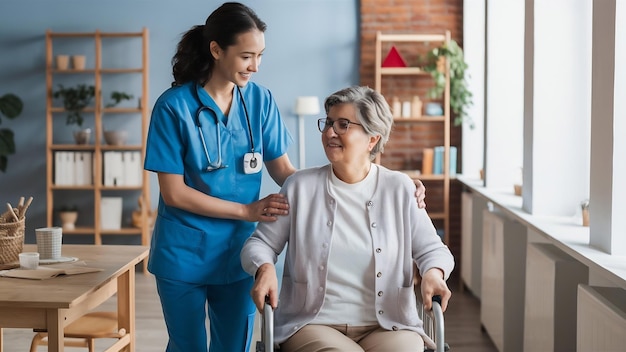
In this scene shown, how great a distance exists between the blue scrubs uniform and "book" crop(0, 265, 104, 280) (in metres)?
0.39

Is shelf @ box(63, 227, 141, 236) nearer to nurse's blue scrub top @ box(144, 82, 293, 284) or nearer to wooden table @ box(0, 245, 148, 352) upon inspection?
wooden table @ box(0, 245, 148, 352)

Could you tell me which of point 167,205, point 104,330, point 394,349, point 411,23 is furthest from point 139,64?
point 394,349

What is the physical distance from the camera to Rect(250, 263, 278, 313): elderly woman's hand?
8.25 ft

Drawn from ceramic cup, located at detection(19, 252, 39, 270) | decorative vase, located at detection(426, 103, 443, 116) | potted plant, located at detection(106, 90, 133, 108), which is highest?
potted plant, located at detection(106, 90, 133, 108)

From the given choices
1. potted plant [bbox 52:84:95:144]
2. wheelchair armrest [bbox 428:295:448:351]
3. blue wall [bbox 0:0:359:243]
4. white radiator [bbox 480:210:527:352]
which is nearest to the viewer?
wheelchair armrest [bbox 428:295:448:351]

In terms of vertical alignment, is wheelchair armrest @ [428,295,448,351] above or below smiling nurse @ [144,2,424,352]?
below

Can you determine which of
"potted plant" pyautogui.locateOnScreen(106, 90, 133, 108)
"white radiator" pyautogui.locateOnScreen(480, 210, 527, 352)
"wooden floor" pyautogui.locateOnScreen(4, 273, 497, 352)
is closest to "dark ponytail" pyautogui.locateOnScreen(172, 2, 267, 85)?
"white radiator" pyautogui.locateOnScreen(480, 210, 527, 352)

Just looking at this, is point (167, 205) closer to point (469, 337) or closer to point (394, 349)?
point (394, 349)

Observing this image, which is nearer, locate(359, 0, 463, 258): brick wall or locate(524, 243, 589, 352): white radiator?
locate(524, 243, 589, 352): white radiator

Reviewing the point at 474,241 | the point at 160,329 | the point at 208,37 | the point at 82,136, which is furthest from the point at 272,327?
the point at 82,136

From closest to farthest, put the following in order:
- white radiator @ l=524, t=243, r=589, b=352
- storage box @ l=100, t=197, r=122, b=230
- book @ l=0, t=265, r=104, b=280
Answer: book @ l=0, t=265, r=104, b=280 < white radiator @ l=524, t=243, r=589, b=352 < storage box @ l=100, t=197, r=122, b=230

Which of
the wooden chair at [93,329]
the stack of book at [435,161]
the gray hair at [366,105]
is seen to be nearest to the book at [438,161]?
the stack of book at [435,161]

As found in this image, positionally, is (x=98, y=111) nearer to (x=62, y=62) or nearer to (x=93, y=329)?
(x=62, y=62)

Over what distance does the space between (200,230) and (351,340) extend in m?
0.61
